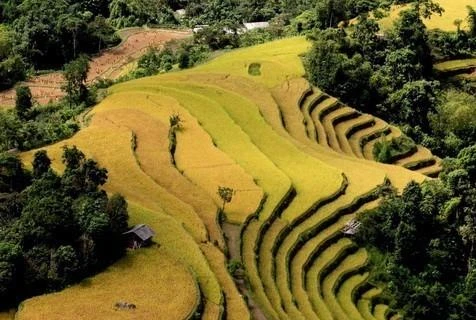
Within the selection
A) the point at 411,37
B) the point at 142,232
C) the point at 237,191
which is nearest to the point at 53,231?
the point at 142,232

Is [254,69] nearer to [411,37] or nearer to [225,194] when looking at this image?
[411,37]

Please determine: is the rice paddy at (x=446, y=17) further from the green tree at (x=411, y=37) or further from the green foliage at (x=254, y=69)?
the green foliage at (x=254, y=69)

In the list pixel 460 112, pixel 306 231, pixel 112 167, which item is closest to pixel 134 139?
pixel 112 167

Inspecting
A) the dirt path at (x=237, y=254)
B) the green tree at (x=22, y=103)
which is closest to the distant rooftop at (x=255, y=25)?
the green tree at (x=22, y=103)

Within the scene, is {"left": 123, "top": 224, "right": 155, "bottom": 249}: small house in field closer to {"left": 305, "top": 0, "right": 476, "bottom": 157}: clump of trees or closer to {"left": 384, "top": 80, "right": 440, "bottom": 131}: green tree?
{"left": 305, "top": 0, "right": 476, "bottom": 157}: clump of trees

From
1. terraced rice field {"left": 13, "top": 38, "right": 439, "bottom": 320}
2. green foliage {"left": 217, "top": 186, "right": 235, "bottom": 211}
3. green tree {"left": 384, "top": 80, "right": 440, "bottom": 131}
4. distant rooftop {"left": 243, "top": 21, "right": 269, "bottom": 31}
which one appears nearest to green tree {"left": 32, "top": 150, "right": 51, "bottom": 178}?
terraced rice field {"left": 13, "top": 38, "right": 439, "bottom": 320}
